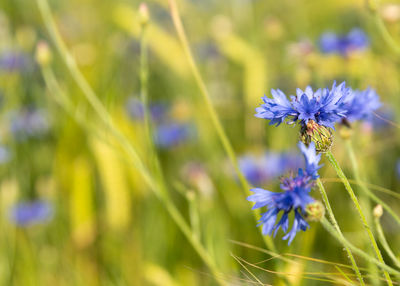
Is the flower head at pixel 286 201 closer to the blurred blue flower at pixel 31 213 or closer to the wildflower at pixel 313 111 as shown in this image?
the wildflower at pixel 313 111

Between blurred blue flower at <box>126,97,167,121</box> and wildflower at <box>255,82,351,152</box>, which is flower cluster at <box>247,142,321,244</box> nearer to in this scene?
wildflower at <box>255,82,351,152</box>

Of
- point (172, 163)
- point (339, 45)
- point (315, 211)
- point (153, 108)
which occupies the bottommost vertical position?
point (172, 163)

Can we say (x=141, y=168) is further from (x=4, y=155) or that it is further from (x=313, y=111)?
(x=4, y=155)

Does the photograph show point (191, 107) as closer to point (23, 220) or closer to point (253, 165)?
point (253, 165)

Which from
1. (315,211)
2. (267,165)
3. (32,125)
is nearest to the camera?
(315,211)

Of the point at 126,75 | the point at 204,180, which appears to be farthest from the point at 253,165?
the point at 126,75

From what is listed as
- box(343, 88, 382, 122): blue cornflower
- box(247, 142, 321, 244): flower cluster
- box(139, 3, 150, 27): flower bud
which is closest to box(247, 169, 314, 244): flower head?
box(247, 142, 321, 244): flower cluster

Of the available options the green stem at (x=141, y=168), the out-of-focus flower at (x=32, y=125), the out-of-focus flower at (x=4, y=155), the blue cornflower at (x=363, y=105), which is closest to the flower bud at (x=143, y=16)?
the green stem at (x=141, y=168)

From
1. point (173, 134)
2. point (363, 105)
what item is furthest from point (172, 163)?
point (363, 105)
